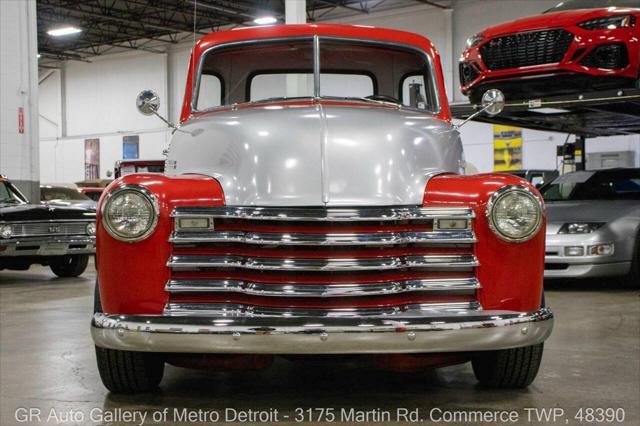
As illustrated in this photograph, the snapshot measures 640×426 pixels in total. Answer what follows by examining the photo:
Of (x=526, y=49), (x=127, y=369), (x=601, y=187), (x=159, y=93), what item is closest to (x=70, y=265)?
(x=526, y=49)

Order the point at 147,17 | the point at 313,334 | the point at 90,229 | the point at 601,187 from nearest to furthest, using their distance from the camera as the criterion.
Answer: the point at 313,334 < the point at 601,187 < the point at 90,229 < the point at 147,17

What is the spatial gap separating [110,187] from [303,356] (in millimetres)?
1054

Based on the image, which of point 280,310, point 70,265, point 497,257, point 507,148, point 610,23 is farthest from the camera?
point 507,148

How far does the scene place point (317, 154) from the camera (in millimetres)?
3551

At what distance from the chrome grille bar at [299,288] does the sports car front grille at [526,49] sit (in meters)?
4.64

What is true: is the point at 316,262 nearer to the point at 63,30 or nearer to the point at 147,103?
the point at 147,103

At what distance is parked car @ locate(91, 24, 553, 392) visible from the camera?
3086 millimetres

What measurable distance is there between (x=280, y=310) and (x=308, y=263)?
22 cm

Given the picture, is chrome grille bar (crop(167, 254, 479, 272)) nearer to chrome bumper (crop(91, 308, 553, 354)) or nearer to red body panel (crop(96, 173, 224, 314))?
red body panel (crop(96, 173, 224, 314))

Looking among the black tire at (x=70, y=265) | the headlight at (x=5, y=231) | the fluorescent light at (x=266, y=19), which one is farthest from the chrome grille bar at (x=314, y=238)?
the fluorescent light at (x=266, y=19)

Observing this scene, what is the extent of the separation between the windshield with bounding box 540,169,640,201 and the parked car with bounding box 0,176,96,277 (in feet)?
18.0

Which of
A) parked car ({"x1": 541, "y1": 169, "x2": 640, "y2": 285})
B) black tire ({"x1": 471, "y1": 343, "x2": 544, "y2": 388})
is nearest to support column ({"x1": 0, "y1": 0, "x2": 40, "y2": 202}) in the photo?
parked car ({"x1": 541, "y1": 169, "x2": 640, "y2": 285})

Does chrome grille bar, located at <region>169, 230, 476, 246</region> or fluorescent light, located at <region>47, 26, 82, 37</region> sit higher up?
fluorescent light, located at <region>47, 26, 82, 37</region>

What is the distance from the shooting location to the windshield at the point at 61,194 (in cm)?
1284
